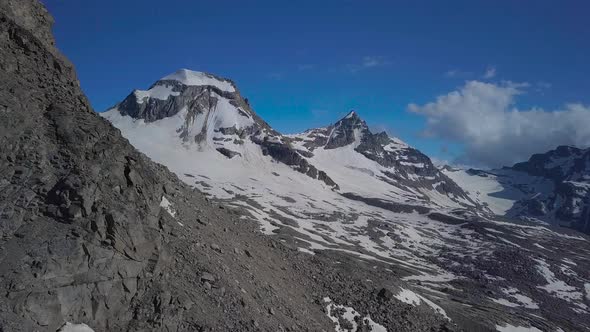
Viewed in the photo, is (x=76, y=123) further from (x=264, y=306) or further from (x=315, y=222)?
(x=315, y=222)

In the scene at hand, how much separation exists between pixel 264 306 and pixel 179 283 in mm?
8551

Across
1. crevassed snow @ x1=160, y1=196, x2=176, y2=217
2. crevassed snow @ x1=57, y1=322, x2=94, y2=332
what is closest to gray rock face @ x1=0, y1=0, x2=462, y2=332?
crevassed snow @ x1=57, y1=322, x2=94, y2=332

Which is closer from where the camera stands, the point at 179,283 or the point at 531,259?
the point at 179,283

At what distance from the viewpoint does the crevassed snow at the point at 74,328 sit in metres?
21.0

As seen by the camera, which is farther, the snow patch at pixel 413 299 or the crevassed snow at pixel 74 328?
the snow patch at pixel 413 299

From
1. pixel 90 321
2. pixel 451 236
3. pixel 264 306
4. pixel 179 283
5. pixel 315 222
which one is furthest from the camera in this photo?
pixel 451 236

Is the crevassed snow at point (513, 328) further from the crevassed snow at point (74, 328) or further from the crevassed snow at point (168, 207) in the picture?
the crevassed snow at point (74, 328)

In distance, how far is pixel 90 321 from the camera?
22312 millimetres

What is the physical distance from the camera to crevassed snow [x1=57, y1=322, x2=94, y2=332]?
21.0 m

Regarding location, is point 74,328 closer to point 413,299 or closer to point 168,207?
point 168,207

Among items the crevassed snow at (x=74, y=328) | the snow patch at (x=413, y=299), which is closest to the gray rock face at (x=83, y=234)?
the crevassed snow at (x=74, y=328)

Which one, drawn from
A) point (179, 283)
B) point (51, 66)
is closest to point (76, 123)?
point (51, 66)

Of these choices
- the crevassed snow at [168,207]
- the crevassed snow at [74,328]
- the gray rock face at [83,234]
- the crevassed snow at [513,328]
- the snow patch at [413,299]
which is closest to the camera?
the crevassed snow at [74,328]

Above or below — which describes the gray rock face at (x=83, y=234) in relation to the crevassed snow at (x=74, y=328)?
above
